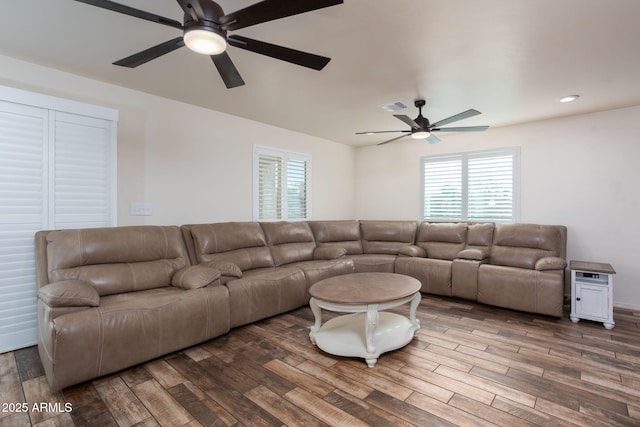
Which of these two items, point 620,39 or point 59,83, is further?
point 59,83

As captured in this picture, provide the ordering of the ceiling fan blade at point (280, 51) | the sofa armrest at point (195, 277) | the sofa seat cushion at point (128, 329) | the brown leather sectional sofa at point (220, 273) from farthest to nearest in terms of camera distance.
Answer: the sofa armrest at point (195, 277)
the brown leather sectional sofa at point (220, 273)
the sofa seat cushion at point (128, 329)
the ceiling fan blade at point (280, 51)

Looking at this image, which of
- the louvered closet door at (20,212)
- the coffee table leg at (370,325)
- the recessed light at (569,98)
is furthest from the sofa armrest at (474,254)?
the louvered closet door at (20,212)

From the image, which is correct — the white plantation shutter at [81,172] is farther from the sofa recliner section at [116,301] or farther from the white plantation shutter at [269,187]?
the white plantation shutter at [269,187]

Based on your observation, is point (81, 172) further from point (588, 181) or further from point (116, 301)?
point (588, 181)

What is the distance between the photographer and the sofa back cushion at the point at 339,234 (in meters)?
5.09

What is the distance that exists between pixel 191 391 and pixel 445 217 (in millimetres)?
4685

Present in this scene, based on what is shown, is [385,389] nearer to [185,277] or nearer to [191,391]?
[191,391]

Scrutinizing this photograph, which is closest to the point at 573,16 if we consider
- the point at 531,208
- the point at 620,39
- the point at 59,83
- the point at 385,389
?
the point at 620,39

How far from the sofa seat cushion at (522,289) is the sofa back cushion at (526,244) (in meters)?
0.31

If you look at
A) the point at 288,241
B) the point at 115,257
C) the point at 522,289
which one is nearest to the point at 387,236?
the point at 288,241

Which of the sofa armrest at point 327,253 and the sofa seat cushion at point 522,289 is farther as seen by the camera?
the sofa armrest at point 327,253

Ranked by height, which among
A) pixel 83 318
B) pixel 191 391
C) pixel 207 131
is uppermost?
pixel 207 131

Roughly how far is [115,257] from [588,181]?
19.2 ft

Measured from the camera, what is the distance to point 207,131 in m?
4.09
